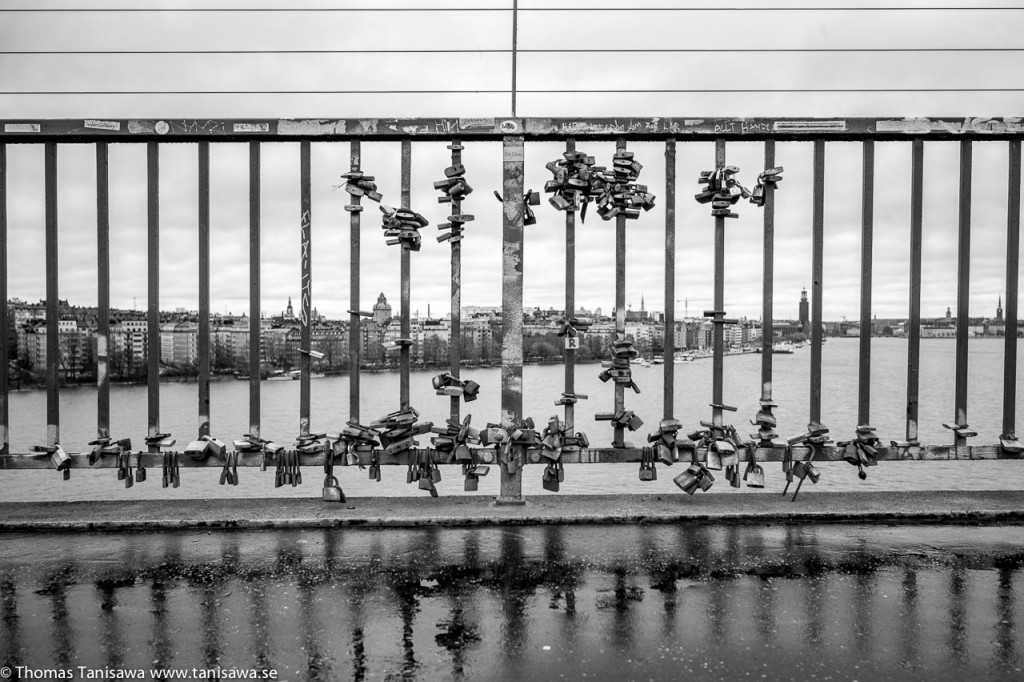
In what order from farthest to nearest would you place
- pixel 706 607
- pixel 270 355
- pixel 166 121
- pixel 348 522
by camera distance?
pixel 270 355
pixel 166 121
pixel 348 522
pixel 706 607

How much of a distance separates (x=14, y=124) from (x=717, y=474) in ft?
33.3

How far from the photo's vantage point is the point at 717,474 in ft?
36.9

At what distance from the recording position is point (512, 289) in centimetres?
638

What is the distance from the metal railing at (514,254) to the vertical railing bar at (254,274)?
13mm

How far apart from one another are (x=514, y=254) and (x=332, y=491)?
273cm

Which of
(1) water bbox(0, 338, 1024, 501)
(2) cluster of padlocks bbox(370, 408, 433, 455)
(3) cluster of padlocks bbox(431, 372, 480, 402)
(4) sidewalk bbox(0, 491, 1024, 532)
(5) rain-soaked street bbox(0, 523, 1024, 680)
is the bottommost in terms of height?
(1) water bbox(0, 338, 1024, 501)

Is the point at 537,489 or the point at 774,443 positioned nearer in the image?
the point at 774,443

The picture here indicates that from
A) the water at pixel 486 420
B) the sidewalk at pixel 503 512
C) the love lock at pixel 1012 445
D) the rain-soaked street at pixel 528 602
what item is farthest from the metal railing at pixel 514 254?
the water at pixel 486 420

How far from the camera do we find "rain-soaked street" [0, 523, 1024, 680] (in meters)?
3.55

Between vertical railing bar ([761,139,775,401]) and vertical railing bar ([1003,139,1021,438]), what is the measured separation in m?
2.18

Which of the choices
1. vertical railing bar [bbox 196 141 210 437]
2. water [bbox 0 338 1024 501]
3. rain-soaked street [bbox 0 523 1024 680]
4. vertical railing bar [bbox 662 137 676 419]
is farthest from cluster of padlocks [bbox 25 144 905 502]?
water [bbox 0 338 1024 501]

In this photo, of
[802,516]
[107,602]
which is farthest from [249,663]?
[802,516]

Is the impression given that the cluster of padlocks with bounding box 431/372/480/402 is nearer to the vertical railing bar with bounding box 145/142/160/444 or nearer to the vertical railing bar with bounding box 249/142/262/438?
the vertical railing bar with bounding box 249/142/262/438

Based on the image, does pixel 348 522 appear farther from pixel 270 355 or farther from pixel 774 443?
pixel 270 355
